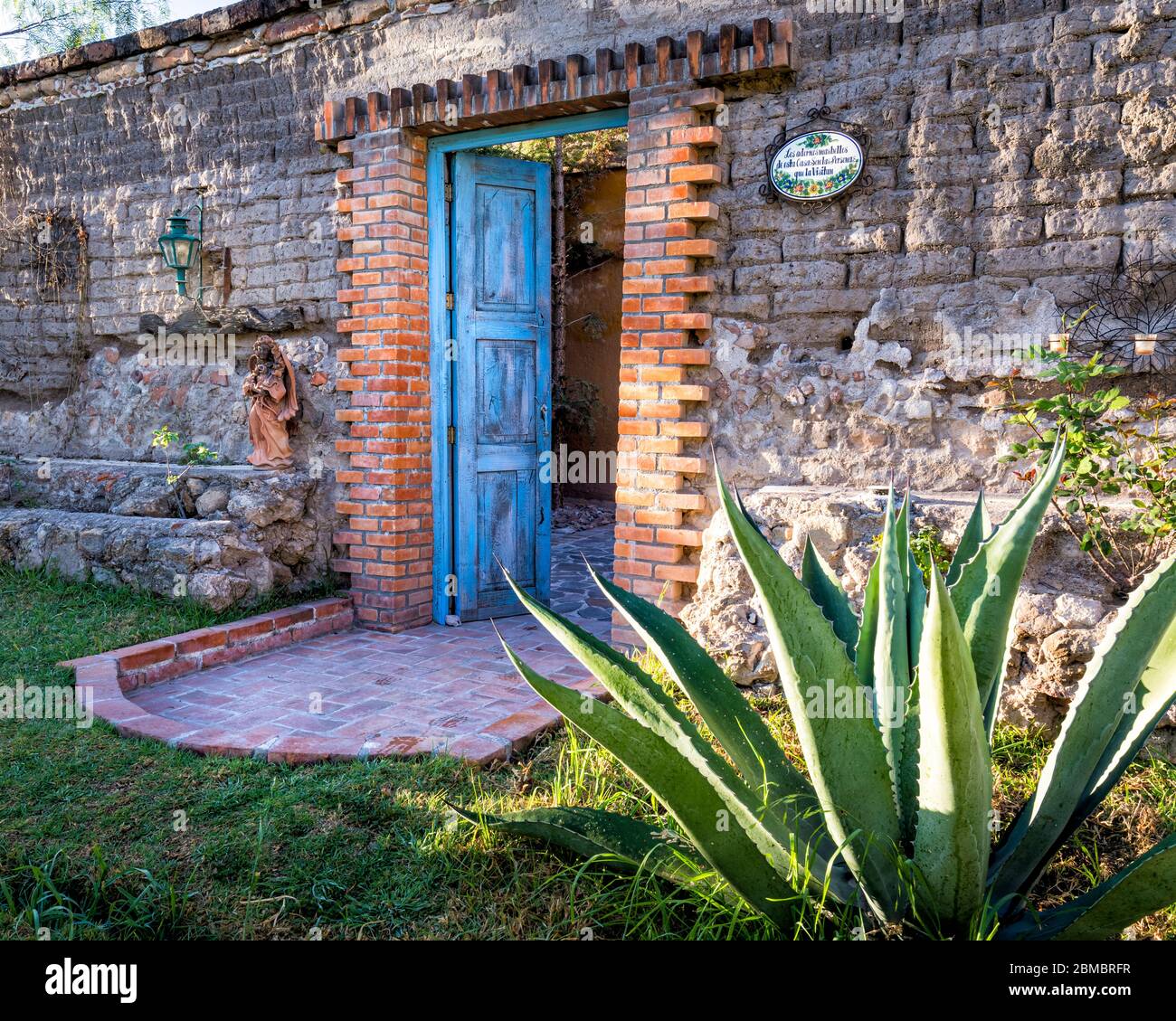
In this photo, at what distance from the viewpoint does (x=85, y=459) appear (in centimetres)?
603

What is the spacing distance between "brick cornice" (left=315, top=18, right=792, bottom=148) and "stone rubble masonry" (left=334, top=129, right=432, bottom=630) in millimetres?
136

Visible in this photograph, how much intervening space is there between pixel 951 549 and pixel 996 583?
1.51 m

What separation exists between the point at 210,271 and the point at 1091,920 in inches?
214

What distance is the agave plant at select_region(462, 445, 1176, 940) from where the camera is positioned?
1598mm

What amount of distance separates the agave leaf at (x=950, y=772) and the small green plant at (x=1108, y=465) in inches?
70.5

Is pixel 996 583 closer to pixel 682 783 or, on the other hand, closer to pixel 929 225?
pixel 682 783

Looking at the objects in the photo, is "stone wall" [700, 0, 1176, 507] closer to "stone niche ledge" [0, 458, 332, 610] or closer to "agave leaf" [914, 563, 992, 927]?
"agave leaf" [914, 563, 992, 927]

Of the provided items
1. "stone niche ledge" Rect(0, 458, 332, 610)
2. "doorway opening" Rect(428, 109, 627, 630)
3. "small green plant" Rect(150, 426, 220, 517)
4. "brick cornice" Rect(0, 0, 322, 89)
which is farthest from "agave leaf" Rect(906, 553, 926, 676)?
"brick cornice" Rect(0, 0, 322, 89)

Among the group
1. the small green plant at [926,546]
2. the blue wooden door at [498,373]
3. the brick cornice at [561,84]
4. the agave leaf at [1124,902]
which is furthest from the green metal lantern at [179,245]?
the agave leaf at [1124,902]

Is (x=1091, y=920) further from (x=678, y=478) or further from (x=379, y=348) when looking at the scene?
(x=379, y=348)

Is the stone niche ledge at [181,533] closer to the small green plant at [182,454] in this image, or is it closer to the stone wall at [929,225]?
the small green plant at [182,454]

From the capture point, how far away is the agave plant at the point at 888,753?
1.60m

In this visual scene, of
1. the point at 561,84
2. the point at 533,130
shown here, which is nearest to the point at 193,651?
the point at 533,130

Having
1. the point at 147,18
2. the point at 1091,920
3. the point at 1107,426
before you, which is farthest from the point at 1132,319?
the point at 147,18
